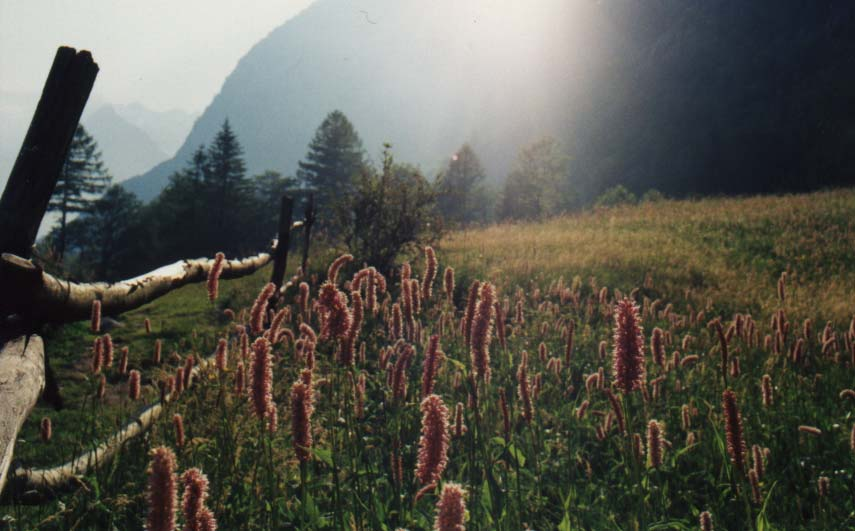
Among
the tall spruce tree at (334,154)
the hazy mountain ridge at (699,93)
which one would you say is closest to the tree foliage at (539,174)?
the hazy mountain ridge at (699,93)

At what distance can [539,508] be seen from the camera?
322cm

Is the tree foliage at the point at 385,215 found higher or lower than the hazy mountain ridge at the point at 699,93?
lower

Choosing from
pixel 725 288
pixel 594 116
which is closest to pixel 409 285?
pixel 725 288

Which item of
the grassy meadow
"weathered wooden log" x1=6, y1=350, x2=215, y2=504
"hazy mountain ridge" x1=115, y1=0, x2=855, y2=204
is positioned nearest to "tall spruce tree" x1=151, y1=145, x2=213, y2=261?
"hazy mountain ridge" x1=115, y1=0, x2=855, y2=204

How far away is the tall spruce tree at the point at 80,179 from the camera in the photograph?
59000mm

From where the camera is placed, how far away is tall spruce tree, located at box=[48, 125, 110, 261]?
194 feet

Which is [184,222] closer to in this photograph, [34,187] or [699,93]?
[34,187]

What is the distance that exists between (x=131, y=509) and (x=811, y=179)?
7419cm

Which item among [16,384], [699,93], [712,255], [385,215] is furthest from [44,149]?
[699,93]

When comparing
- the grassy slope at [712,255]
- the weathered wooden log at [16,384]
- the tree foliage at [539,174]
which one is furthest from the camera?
the tree foliage at [539,174]

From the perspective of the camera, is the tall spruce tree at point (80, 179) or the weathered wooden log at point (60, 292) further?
the tall spruce tree at point (80, 179)

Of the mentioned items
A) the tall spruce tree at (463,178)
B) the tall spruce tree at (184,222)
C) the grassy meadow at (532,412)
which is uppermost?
the tall spruce tree at (463,178)

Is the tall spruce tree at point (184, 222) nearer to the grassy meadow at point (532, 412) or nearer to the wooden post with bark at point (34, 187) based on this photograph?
the grassy meadow at point (532, 412)

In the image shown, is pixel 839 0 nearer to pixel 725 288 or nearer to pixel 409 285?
pixel 725 288
